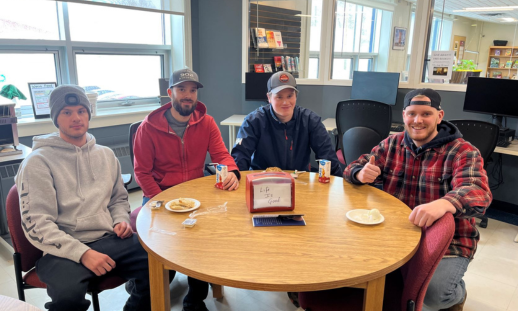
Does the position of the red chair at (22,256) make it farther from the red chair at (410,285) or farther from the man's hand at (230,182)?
the red chair at (410,285)

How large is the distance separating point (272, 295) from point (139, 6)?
320 centimetres

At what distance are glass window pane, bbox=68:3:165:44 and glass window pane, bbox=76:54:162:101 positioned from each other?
185mm

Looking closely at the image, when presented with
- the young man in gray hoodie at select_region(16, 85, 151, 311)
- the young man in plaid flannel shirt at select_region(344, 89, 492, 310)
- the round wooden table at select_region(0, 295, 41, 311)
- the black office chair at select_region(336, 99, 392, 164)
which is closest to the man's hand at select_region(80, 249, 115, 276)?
the young man in gray hoodie at select_region(16, 85, 151, 311)

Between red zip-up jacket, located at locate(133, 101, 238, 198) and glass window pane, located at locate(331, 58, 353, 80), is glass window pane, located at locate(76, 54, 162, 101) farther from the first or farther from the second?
glass window pane, located at locate(331, 58, 353, 80)

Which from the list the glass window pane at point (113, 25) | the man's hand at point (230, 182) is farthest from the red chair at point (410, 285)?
the glass window pane at point (113, 25)

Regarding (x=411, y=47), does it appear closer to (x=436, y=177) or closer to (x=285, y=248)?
(x=436, y=177)

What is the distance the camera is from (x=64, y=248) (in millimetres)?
1415

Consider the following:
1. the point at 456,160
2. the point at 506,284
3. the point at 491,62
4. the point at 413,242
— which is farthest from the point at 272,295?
the point at 491,62

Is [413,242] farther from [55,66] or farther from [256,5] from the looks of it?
[256,5]

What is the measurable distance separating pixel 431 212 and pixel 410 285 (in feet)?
0.93

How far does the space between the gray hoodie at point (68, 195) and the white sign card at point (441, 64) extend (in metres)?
3.24

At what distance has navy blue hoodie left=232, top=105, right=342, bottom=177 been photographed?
2305mm

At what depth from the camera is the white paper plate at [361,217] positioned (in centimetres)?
143

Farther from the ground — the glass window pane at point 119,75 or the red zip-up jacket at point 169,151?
the glass window pane at point 119,75
